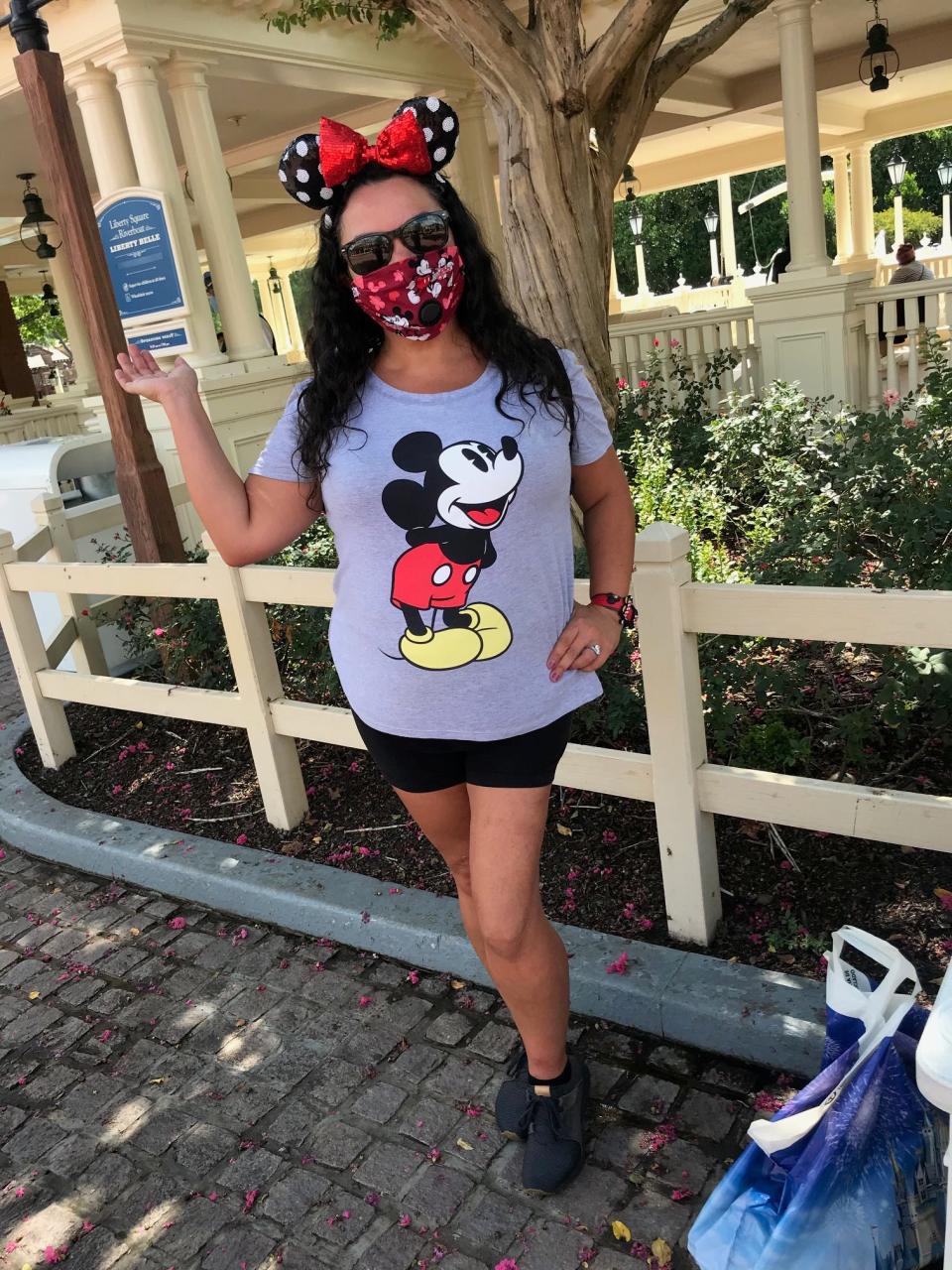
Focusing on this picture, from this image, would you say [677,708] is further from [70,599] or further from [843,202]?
[843,202]

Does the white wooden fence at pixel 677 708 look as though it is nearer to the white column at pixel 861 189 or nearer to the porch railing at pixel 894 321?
the porch railing at pixel 894 321

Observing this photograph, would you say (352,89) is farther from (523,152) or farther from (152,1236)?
(152,1236)

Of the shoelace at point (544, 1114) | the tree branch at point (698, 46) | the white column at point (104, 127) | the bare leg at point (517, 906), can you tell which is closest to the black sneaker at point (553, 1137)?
the shoelace at point (544, 1114)

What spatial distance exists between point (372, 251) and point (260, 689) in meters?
2.10

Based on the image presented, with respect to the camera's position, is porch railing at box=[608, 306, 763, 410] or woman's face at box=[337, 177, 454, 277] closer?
woman's face at box=[337, 177, 454, 277]

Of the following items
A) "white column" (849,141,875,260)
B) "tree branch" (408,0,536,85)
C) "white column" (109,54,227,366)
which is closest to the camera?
"tree branch" (408,0,536,85)

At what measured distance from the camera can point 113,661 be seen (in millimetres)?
5578

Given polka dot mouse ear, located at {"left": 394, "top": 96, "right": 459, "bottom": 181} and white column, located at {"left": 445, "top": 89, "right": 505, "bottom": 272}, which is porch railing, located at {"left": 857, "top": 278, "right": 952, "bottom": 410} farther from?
polka dot mouse ear, located at {"left": 394, "top": 96, "right": 459, "bottom": 181}

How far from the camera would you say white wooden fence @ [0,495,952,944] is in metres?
2.38

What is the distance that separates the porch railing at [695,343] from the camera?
28.2ft

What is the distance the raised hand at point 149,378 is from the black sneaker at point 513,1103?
5.30ft

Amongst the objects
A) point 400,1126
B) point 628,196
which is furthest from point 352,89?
point 400,1126

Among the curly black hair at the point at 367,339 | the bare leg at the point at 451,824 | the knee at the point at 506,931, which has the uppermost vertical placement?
the curly black hair at the point at 367,339

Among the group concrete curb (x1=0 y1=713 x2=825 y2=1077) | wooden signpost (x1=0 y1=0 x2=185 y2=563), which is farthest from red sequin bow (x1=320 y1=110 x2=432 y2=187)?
wooden signpost (x1=0 y1=0 x2=185 y2=563)
